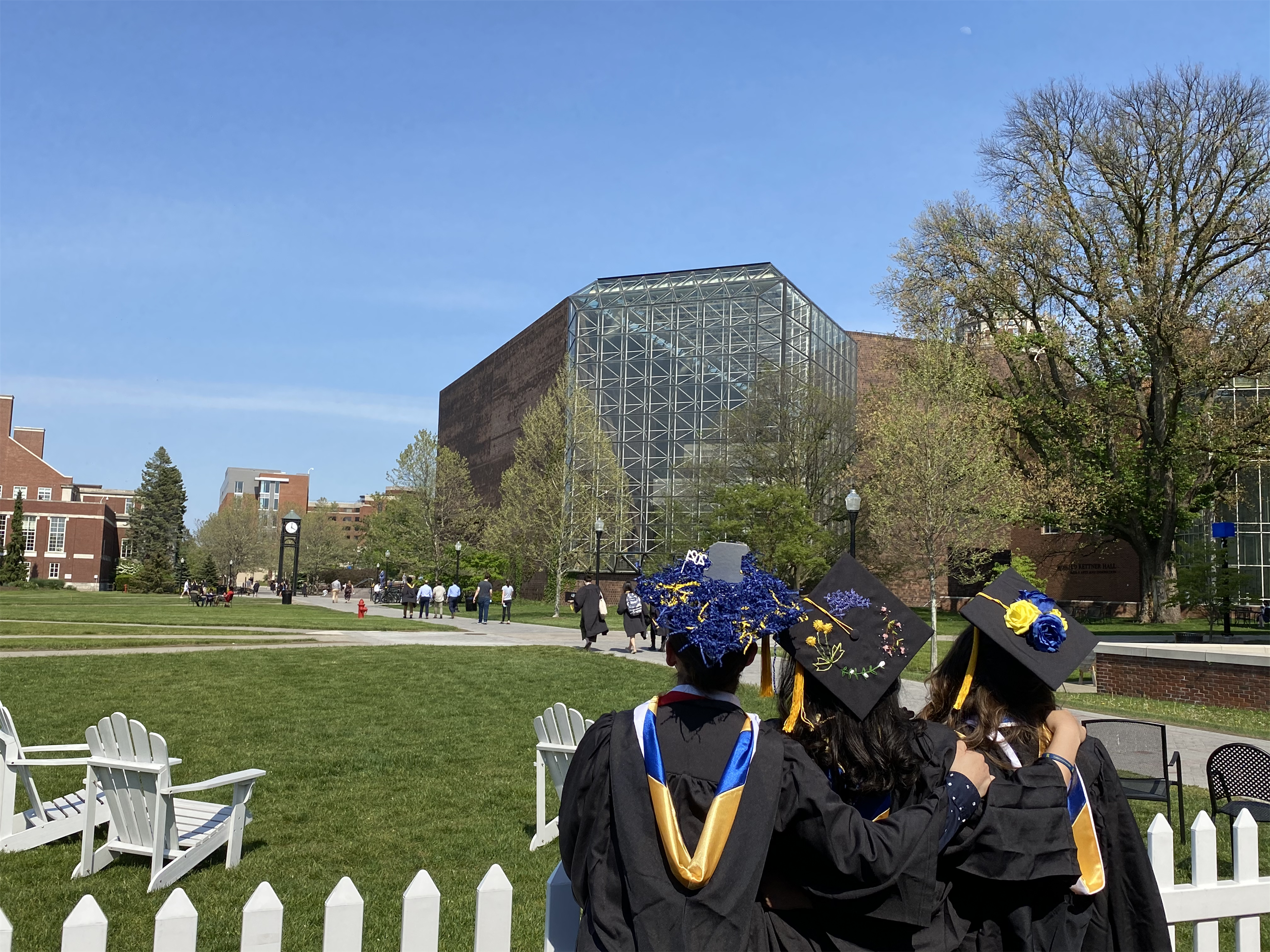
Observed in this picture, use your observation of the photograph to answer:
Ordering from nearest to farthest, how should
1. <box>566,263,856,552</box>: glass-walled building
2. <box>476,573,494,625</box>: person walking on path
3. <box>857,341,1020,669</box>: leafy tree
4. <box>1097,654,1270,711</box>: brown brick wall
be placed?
<box>1097,654,1270,711</box>: brown brick wall, <box>857,341,1020,669</box>: leafy tree, <box>476,573,494,625</box>: person walking on path, <box>566,263,856,552</box>: glass-walled building

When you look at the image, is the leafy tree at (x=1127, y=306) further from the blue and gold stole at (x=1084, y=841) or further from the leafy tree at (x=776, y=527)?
the blue and gold stole at (x=1084, y=841)

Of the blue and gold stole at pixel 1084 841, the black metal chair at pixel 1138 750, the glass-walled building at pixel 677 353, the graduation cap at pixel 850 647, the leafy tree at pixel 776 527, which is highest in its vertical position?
the glass-walled building at pixel 677 353

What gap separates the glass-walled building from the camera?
53.3m

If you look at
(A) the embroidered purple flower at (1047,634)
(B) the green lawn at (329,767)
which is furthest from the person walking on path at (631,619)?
(A) the embroidered purple flower at (1047,634)

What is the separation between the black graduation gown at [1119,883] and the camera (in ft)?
9.27

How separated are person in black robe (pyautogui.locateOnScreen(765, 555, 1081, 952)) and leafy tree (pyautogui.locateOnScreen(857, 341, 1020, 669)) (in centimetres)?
1722

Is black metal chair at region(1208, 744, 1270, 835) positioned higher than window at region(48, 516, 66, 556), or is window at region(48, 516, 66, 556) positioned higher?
window at region(48, 516, 66, 556)

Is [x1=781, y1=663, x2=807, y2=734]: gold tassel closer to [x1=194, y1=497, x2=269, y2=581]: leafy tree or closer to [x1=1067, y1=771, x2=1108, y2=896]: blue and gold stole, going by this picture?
[x1=1067, y1=771, x2=1108, y2=896]: blue and gold stole

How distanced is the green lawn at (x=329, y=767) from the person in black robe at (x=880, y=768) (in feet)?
9.62

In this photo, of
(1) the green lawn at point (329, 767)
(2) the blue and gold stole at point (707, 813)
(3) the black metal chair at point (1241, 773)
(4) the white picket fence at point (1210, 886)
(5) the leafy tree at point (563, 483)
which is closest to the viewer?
(2) the blue and gold stole at point (707, 813)

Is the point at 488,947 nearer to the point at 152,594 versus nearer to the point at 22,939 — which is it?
the point at 22,939

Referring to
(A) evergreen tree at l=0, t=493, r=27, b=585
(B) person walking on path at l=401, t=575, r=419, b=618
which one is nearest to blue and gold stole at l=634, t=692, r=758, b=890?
(B) person walking on path at l=401, t=575, r=419, b=618

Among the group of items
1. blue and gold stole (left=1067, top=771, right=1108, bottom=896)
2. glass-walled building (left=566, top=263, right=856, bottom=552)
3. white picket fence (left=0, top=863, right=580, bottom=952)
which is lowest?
white picket fence (left=0, top=863, right=580, bottom=952)

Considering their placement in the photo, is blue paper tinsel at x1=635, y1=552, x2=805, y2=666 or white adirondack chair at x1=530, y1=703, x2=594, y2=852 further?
white adirondack chair at x1=530, y1=703, x2=594, y2=852
